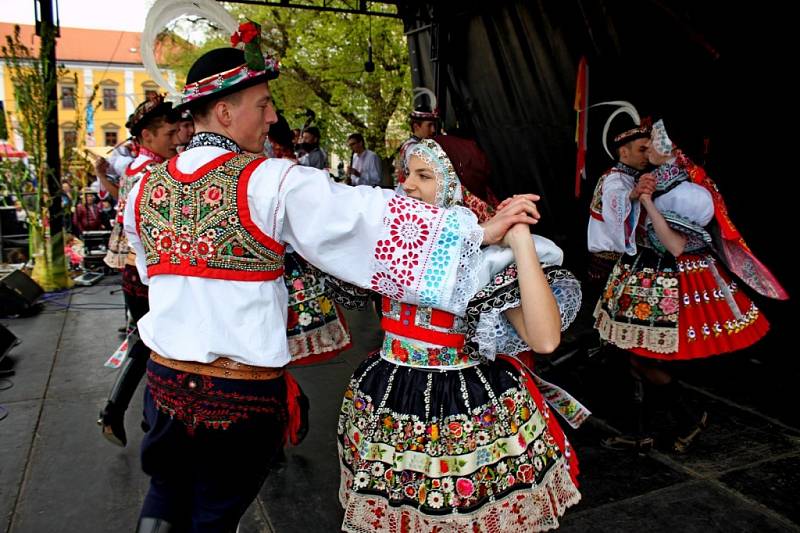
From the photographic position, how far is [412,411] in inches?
68.2

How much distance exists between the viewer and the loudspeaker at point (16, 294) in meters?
5.99

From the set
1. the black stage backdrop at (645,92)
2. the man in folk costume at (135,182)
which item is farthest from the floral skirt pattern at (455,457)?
the black stage backdrop at (645,92)

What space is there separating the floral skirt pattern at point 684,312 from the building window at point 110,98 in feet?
147

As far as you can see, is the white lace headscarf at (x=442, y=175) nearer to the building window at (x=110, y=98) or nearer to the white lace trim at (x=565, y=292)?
the white lace trim at (x=565, y=292)

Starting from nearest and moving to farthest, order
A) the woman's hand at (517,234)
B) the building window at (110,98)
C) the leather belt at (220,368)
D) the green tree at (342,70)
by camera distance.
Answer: the woman's hand at (517,234)
the leather belt at (220,368)
the green tree at (342,70)
the building window at (110,98)

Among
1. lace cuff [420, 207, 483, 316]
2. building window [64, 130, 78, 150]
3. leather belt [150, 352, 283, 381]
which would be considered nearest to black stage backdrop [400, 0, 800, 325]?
lace cuff [420, 207, 483, 316]

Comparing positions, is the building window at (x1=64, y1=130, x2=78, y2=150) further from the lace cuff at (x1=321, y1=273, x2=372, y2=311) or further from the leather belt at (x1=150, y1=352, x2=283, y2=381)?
the leather belt at (x1=150, y1=352, x2=283, y2=381)

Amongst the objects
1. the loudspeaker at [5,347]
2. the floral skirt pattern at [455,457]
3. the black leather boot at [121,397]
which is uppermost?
the floral skirt pattern at [455,457]

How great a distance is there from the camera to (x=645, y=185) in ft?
10.1

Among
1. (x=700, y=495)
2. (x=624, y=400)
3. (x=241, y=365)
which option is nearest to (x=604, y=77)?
(x=624, y=400)

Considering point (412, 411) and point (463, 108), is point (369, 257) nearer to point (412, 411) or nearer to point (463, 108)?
point (412, 411)

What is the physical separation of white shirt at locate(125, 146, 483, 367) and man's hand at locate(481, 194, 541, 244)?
28mm

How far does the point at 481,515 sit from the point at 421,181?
0.96 m

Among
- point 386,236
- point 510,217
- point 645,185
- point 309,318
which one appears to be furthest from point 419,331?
point 645,185
